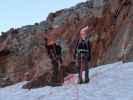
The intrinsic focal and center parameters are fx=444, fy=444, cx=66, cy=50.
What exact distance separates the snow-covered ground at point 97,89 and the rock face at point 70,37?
3114 mm

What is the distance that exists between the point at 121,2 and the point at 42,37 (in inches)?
760

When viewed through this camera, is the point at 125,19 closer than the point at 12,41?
Yes

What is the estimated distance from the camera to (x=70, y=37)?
1518 inches

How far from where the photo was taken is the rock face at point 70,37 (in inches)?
983

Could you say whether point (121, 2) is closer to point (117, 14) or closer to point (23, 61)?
point (117, 14)

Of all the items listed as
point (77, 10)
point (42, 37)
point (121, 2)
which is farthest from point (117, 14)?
point (42, 37)

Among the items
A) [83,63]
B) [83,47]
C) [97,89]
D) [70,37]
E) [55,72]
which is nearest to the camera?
[97,89]

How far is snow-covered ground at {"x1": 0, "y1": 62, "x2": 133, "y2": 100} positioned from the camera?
12473mm

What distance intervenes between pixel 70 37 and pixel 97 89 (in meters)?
25.2

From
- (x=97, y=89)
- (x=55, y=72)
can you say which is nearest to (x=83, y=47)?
(x=97, y=89)

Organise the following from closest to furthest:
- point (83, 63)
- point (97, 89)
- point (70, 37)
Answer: point (97, 89), point (83, 63), point (70, 37)

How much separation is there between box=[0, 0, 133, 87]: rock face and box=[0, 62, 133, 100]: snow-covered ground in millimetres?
3114

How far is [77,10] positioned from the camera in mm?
40688

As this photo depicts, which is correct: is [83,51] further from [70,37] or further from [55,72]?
[70,37]
